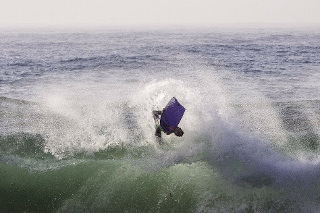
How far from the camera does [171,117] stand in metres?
11.1


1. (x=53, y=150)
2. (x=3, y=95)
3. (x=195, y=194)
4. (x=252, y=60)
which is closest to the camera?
(x=195, y=194)

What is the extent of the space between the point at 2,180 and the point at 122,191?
430cm

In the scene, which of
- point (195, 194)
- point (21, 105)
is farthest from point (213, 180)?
point (21, 105)

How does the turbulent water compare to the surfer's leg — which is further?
the surfer's leg

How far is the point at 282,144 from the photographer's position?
1285 cm

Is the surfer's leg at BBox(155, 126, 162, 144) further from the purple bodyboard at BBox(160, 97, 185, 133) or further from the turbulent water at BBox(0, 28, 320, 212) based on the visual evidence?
the purple bodyboard at BBox(160, 97, 185, 133)

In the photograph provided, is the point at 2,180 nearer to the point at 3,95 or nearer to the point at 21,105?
the point at 21,105

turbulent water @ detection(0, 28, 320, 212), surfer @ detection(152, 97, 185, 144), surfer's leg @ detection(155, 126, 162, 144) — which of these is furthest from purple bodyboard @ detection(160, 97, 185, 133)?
turbulent water @ detection(0, 28, 320, 212)

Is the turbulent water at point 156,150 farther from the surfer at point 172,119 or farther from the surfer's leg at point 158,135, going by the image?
the surfer at point 172,119

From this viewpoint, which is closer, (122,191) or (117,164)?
(122,191)

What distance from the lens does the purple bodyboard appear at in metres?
11.1

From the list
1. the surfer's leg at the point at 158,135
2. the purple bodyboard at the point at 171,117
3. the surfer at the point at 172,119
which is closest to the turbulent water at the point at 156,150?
the surfer's leg at the point at 158,135

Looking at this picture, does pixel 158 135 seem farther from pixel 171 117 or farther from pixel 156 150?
pixel 171 117

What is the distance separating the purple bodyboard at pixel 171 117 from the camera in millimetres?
11055
